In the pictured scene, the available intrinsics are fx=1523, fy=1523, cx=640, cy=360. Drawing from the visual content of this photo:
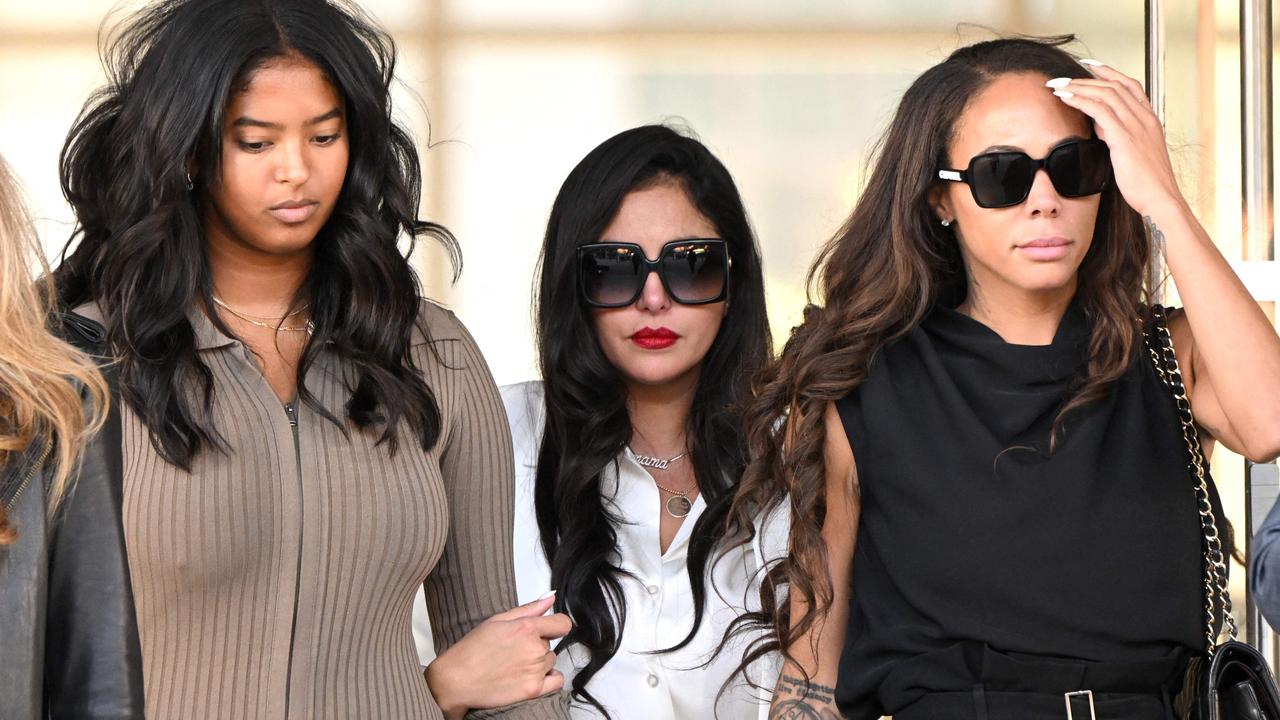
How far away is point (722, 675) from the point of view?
3188mm

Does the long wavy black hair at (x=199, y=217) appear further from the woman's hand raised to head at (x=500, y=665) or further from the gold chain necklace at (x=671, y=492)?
the gold chain necklace at (x=671, y=492)

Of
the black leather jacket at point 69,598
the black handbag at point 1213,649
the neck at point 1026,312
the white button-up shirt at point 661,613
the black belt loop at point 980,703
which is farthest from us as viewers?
the white button-up shirt at point 661,613

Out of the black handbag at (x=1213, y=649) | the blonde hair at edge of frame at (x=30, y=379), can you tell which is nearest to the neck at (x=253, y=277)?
the blonde hair at edge of frame at (x=30, y=379)

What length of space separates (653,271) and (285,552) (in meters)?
1.17

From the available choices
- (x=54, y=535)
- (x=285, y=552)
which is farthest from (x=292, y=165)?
(x=54, y=535)

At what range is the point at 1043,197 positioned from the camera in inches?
98.5

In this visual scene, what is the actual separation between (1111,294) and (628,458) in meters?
1.15

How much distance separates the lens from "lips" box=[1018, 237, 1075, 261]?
2514mm

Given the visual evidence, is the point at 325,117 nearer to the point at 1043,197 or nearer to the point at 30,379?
the point at 30,379

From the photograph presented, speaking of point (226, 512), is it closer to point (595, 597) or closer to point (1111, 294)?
point (595, 597)

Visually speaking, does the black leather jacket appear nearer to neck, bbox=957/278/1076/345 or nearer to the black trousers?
the black trousers

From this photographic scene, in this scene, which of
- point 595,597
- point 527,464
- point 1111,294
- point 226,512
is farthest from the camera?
point 527,464

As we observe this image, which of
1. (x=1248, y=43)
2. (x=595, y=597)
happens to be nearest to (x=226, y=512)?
(x=595, y=597)

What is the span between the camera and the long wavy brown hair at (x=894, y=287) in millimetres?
2688
